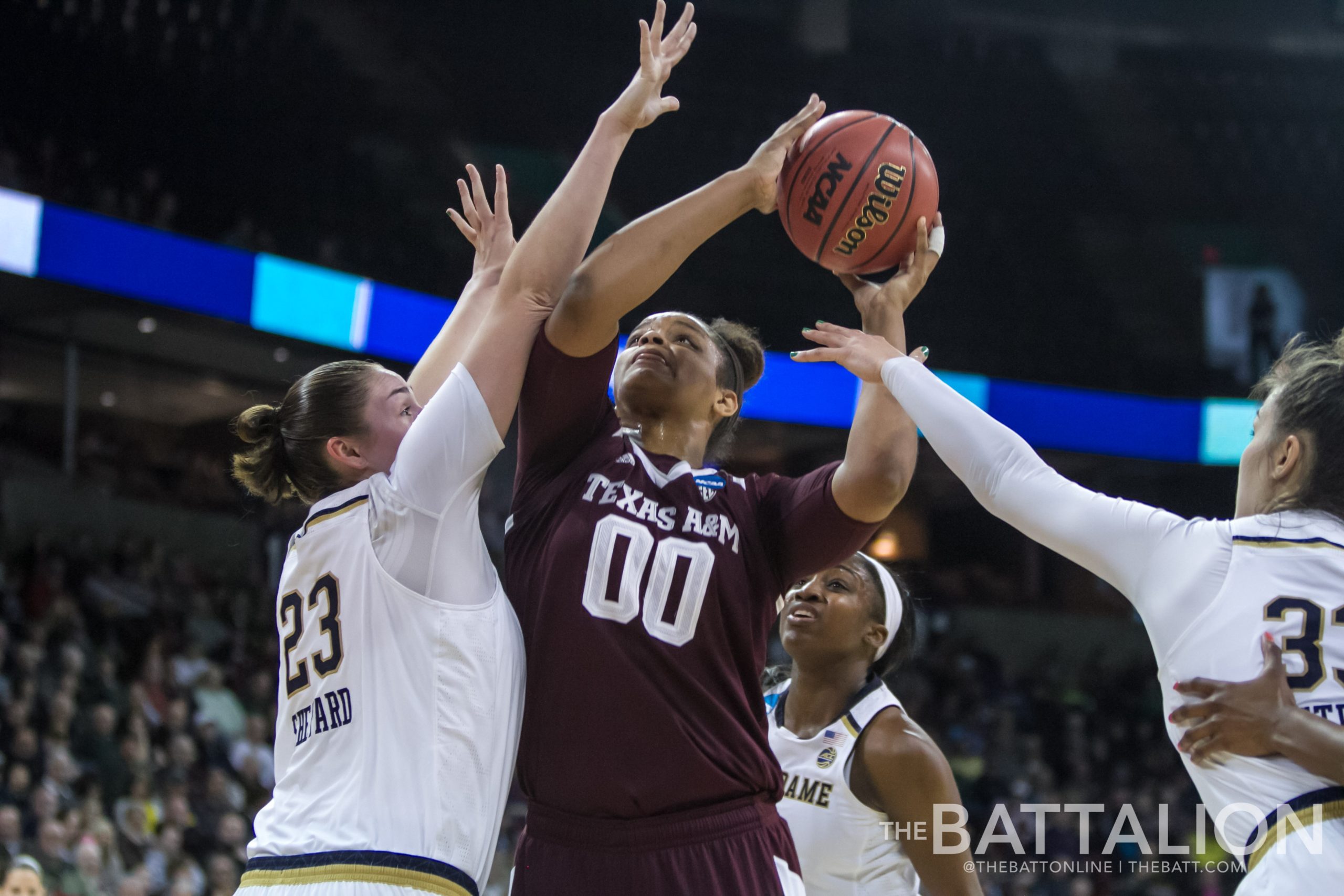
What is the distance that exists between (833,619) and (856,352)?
143cm

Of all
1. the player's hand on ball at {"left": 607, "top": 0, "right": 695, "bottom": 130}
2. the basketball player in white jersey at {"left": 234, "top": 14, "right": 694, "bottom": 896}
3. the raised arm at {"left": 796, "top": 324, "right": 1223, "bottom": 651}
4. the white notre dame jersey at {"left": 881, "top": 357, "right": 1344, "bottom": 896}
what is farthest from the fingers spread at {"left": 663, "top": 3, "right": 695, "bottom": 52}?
the white notre dame jersey at {"left": 881, "top": 357, "right": 1344, "bottom": 896}

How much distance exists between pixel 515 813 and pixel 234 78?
919 centimetres

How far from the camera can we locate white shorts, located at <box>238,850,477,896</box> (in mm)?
2287

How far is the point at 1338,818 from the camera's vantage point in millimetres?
2141

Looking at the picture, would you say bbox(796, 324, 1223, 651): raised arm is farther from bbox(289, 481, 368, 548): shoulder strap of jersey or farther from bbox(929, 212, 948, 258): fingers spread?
bbox(289, 481, 368, 548): shoulder strap of jersey

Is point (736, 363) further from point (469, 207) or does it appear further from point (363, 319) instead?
point (363, 319)

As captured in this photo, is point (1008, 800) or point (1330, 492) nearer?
point (1330, 492)

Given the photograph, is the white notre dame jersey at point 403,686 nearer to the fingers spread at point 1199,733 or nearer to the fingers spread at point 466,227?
the fingers spread at point 466,227

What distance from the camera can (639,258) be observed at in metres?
2.66

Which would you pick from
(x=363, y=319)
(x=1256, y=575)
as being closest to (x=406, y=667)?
(x=1256, y=575)

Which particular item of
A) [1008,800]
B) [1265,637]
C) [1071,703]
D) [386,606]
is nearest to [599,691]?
[386,606]

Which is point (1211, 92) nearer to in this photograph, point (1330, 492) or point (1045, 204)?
point (1045, 204)

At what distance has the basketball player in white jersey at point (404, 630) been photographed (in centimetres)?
236

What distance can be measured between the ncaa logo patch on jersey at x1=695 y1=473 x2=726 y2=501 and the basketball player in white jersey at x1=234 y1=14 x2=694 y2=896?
49 centimetres
